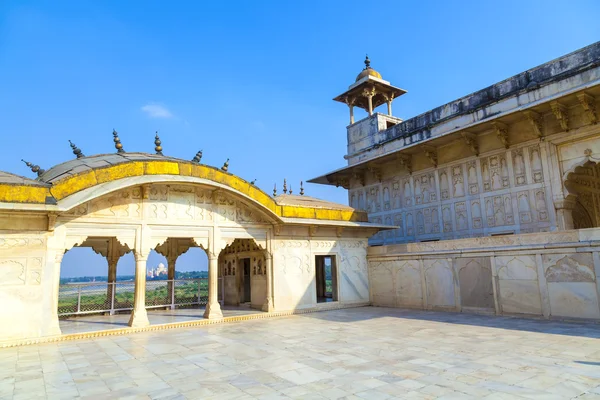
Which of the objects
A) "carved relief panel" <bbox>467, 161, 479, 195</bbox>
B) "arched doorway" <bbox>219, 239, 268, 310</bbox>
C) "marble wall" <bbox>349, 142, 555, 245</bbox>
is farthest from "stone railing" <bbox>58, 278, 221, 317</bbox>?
"carved relief panel" <bbox>467, 161, 479, 195</bbox>

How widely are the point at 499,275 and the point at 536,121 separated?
17.1 feet

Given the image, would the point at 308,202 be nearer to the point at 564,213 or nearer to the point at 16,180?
the point at 564,213

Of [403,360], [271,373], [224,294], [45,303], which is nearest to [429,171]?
[224,294]

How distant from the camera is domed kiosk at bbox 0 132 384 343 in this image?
7961 mm

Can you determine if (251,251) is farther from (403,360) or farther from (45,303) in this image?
(403,360)

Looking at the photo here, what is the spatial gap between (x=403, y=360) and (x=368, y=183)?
1278cm

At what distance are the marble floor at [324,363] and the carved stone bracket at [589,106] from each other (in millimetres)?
6049

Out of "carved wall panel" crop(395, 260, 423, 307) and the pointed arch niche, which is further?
"carved wall panel" crop(395, 260, 423, 307)

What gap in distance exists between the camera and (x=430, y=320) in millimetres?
9609

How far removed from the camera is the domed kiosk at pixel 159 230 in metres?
7.96

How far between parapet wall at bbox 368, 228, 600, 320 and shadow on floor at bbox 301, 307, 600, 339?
382 mm

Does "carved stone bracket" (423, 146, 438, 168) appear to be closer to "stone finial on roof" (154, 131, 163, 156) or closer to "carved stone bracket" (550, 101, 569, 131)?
"carved stone bracket" (550, 101, 569, 131)

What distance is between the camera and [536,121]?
471 inches

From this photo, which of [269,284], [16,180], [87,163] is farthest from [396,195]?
[16,180]
